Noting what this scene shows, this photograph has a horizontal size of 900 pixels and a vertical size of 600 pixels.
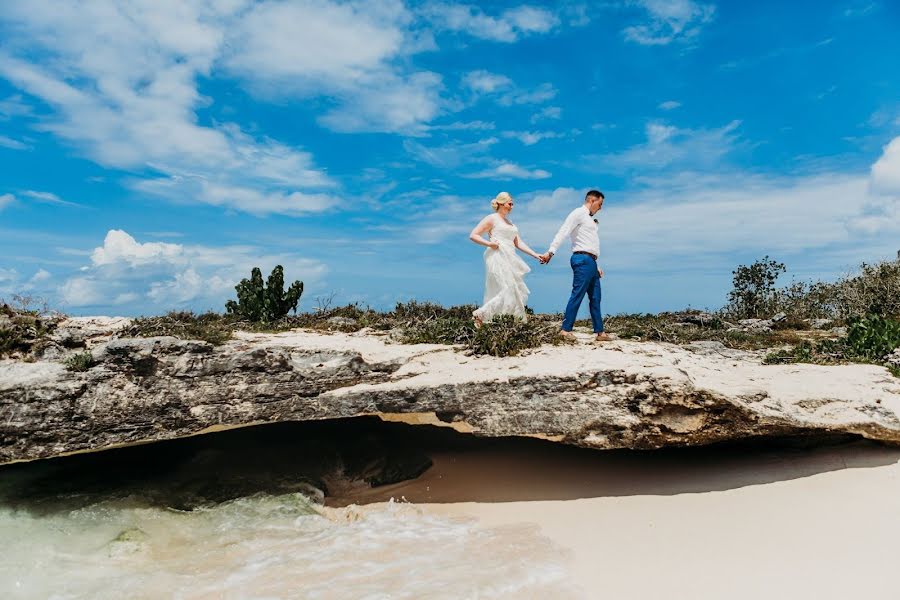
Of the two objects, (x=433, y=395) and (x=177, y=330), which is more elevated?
(x=177, y=330)

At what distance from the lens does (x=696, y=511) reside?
7.12 meters

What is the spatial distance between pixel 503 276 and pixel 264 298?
6.10 metres

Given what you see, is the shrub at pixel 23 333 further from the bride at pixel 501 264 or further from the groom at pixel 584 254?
the groom at pixel 584 254

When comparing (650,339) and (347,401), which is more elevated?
(650,339)

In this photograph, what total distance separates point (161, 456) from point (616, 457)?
760cm

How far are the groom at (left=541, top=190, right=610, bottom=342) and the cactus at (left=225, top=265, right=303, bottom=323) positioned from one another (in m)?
6.59

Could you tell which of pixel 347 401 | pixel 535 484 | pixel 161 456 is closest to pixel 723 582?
pixel 535 484

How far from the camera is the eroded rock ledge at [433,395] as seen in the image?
7.19 meters

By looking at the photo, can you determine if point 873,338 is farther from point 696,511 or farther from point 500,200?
point 500,200

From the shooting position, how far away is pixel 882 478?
716 centimetres

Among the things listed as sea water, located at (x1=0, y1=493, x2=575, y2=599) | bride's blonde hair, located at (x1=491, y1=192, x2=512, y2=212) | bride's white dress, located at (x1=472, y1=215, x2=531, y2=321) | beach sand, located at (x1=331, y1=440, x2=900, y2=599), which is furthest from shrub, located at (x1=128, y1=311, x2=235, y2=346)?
bride's blonde hair, located at (x1=491, y1=192, x2=512, y2=212)

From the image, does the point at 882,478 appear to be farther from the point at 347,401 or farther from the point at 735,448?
the point at 347,401

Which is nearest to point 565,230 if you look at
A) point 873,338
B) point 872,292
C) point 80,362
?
point 873,338

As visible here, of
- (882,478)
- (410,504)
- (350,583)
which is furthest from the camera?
(410,504)
